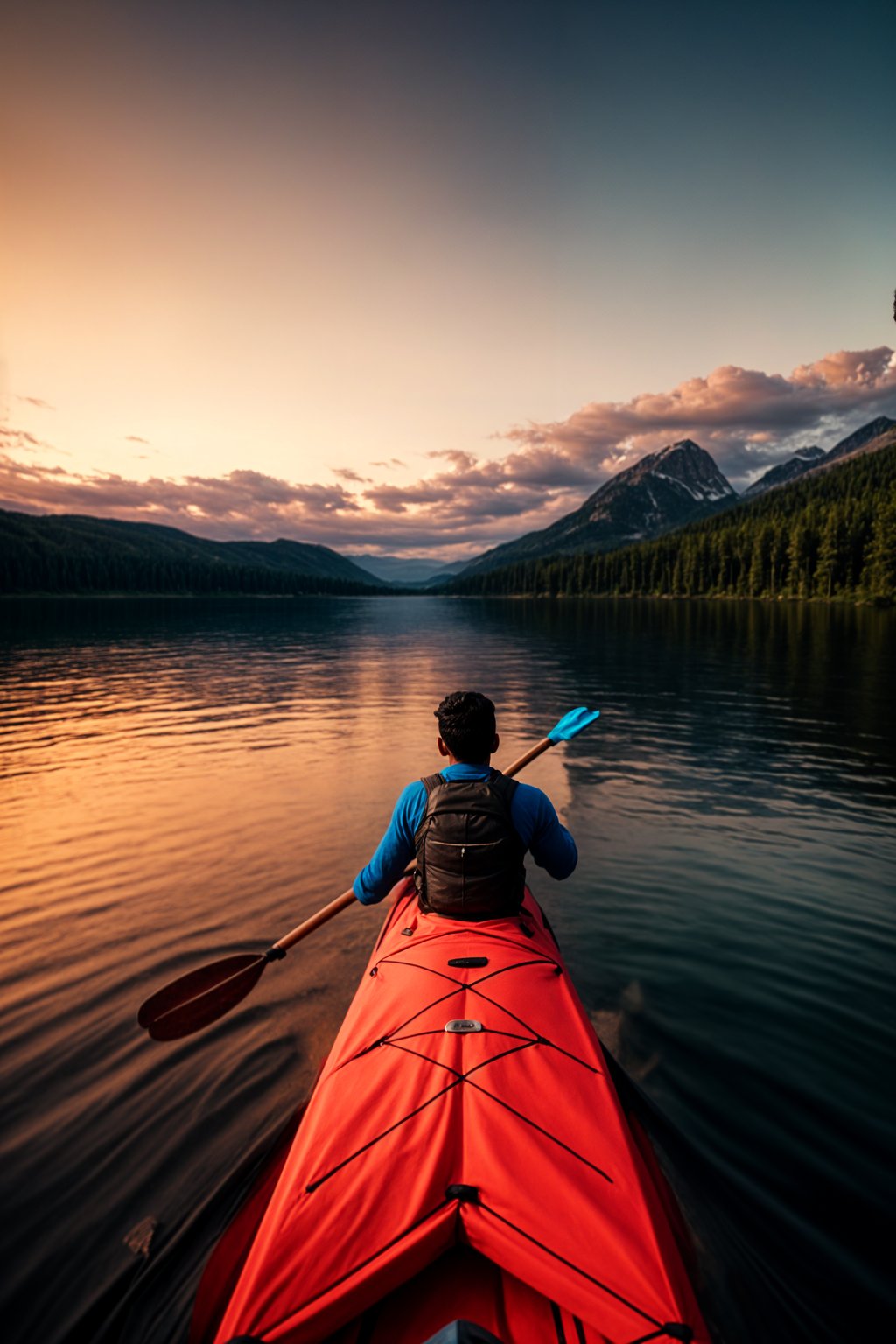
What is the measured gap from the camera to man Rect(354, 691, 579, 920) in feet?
18.4

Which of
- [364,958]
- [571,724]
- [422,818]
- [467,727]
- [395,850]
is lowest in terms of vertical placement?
[364,958]

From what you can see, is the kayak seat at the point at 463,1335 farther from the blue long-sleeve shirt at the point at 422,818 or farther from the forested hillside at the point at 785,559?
the forested hillside at the point at 785,559

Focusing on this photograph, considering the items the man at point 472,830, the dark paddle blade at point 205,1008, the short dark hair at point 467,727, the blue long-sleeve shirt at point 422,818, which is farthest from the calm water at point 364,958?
the short dark hair at point 467,727

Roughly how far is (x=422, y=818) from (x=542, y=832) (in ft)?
4.09

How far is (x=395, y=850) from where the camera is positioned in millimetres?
6215

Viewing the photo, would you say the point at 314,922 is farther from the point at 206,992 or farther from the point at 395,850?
the point at 395,850

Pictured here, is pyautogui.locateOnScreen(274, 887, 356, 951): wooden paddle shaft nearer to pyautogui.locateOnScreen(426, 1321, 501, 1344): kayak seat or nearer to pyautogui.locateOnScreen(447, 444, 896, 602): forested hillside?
pyautogui.locateOnScreen(426, 1321, 501, 1344): kayak seat

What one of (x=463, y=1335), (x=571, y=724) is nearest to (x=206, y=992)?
(x=463, y=1335)

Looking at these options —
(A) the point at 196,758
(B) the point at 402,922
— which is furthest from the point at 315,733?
(B) the point at 402,922

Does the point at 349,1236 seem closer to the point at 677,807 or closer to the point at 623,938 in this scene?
the point at 623,938

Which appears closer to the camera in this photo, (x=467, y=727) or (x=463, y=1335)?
(x=463, y=1335)

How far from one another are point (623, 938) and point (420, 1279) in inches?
273

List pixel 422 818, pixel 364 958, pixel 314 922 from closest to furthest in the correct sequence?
pixel 422 818 → pixel 314 922 → pixel 364 958

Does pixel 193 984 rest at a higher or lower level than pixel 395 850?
lower
